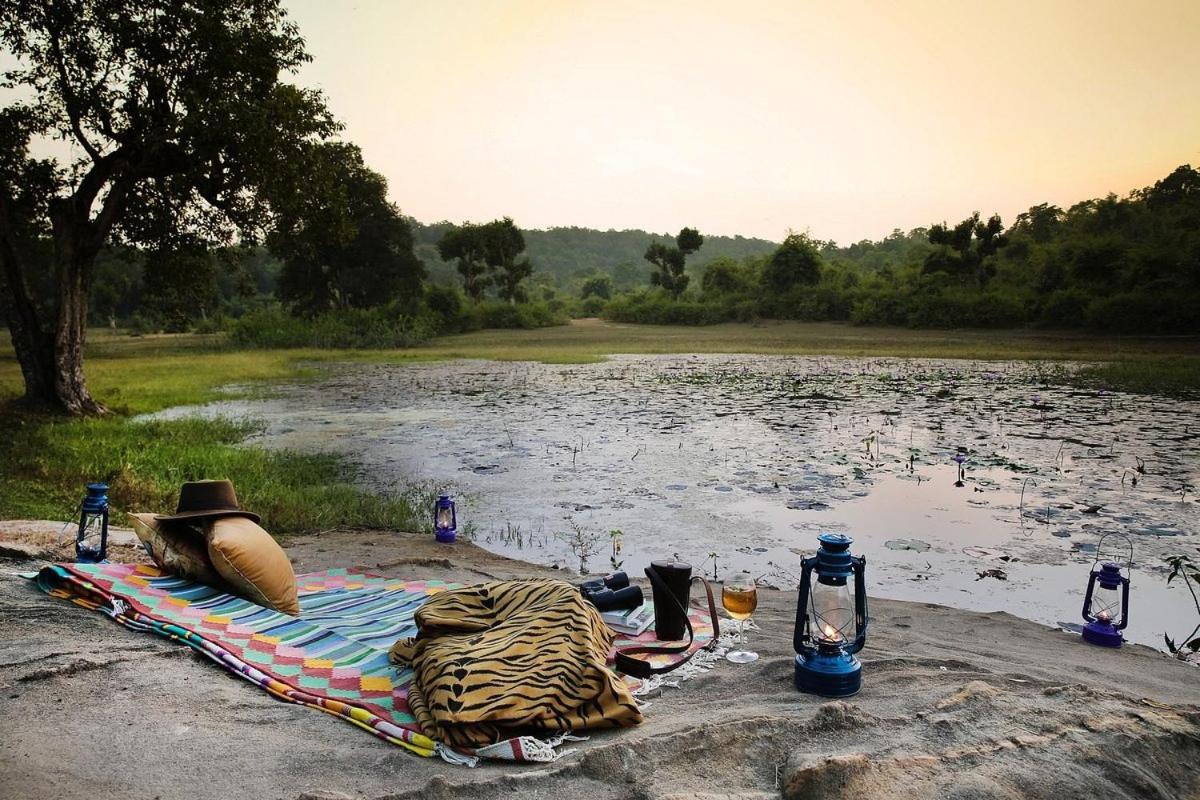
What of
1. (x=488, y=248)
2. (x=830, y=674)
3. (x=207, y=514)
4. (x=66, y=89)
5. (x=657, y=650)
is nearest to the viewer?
(x=830, y=674)

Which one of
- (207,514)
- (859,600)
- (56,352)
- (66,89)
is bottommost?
(859,600)

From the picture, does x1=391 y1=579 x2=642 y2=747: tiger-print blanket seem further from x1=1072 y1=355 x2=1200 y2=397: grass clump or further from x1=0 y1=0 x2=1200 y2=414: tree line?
x1=1072 y1=355 x2=1200 y2=397: grass clump

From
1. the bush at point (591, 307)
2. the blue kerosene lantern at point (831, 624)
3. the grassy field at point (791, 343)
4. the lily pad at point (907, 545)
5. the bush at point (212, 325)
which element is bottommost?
the lily pad at point (907, 545)

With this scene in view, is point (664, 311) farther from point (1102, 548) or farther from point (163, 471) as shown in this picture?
point (1102, 548)

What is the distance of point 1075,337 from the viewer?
25422 mm

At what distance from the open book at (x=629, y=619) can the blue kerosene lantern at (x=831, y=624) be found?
33.5 inches

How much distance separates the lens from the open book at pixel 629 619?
3674mm

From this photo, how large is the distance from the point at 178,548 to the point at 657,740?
107 inches

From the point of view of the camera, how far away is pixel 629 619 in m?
3.71

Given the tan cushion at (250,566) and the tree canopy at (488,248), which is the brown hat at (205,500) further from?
the tree canopy at (488,248)

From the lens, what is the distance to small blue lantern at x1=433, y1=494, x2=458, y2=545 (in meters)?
6.38


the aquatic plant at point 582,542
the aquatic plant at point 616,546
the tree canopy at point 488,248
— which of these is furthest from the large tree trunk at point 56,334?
the tree canopy at point 488,248

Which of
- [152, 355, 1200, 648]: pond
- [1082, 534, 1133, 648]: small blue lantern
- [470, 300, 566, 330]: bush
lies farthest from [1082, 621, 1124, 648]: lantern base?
[470, 300, 566, 330]: bush

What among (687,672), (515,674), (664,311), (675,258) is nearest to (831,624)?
(687,672)
